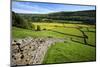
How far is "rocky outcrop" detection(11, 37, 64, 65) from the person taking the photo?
2.37 metres

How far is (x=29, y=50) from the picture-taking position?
245cm

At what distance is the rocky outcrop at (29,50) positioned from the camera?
2.37 m

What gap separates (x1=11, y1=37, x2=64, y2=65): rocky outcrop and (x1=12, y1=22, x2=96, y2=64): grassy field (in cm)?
6

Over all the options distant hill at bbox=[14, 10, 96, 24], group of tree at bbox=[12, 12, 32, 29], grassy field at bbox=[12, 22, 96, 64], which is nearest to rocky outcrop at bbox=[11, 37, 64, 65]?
grassy field at bbox=[12, 22, 96, 64]

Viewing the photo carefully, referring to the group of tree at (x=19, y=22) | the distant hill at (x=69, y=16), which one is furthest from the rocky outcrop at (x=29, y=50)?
the distant hill at (x=69, y=16)

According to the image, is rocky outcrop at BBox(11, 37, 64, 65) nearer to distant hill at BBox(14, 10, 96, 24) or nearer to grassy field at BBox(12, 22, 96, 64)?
grassy field at BBox(12, 22, 96, 64)

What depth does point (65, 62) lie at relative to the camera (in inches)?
104

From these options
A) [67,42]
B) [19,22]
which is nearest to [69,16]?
[67,42]

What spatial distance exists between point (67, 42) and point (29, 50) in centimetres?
56

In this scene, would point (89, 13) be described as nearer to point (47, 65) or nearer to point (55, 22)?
point (55, 22)

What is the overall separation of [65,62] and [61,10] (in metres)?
0.73

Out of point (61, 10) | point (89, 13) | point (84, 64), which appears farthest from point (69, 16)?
point (84, 64)

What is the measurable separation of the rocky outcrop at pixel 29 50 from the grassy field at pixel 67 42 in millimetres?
63

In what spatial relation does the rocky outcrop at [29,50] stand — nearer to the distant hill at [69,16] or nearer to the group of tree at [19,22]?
the group of tree at [19,22]
